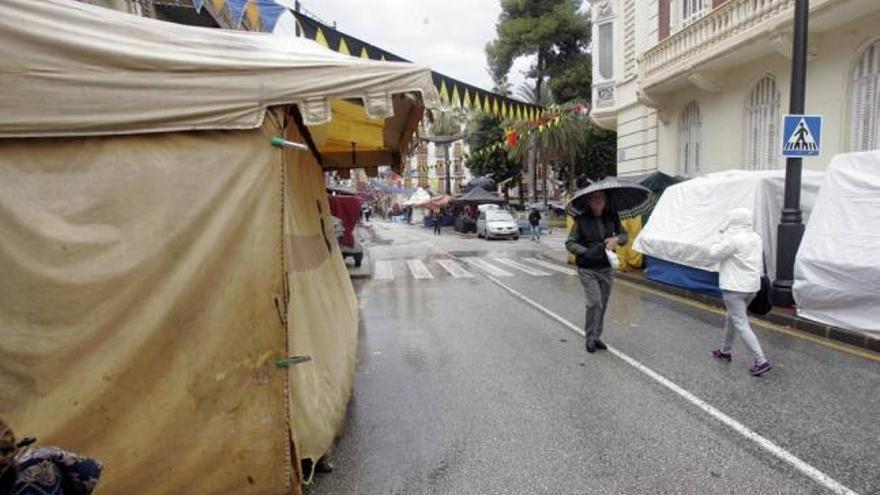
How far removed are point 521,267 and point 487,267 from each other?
0.98 metres

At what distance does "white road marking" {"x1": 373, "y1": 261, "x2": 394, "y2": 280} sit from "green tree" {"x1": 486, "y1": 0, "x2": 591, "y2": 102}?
27.8m

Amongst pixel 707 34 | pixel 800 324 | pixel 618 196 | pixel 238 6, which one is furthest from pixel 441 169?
pixel 618 196

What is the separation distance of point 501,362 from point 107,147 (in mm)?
4399

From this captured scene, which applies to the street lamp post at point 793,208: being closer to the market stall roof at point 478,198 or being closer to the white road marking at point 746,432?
the white road marking at point 746,432

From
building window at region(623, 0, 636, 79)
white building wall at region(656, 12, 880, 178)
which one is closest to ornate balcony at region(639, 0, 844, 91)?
white building wall at region(656, 12, 880, 178)

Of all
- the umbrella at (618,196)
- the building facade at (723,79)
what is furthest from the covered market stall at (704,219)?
the umbrella at (618,196)

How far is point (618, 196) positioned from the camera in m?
6.85

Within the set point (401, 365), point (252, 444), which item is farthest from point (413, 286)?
point (252, 444)

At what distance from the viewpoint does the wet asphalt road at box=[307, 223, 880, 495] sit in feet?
11.7

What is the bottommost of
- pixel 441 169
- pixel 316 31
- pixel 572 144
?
pixel 316 31

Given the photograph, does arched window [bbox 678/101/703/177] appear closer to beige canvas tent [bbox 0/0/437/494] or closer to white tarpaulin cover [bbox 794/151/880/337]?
white tarpaulin cover [bbox 794/151/880/337]

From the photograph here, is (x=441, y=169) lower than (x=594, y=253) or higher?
higher

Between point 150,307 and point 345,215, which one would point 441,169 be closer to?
point 345,215

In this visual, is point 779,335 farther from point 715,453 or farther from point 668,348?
point 715,453
